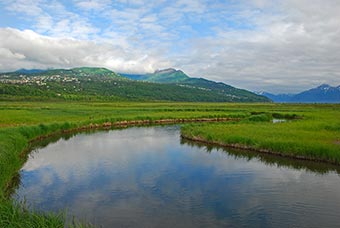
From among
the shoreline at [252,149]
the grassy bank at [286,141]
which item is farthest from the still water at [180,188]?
the grassy bank at [286,141]

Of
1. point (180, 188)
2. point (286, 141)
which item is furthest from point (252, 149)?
point (180, 188)

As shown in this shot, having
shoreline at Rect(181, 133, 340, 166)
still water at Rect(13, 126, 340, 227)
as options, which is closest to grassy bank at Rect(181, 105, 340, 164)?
shoreline at Rect(181, 133, 340, 166)

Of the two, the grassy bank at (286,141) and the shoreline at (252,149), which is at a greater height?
the grassy bank at (286,141)

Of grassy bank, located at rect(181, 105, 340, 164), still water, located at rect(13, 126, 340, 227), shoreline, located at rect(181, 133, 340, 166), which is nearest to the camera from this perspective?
still water, located at rect(13, 126, 340, 227)

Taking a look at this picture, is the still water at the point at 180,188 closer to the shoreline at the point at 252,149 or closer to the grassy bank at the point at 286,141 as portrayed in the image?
the shoreline at the point at 252,149

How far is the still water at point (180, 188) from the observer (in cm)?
1615

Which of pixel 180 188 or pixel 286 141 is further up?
pixel 286 141

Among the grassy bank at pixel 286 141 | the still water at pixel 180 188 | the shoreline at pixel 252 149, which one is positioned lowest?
the still water at pixel 180 188

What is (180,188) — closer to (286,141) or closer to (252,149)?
(252,149)

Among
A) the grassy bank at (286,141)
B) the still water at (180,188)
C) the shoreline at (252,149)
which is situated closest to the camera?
the still water at (180,188)

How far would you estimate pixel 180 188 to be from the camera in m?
20.9

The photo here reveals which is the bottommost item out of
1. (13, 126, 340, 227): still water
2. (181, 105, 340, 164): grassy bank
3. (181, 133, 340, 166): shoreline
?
(13, 126, 340, 227): still water

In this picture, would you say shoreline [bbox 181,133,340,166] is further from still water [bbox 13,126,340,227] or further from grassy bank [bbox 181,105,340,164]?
still water [bbox 13,126,340,227]

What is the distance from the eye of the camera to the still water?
16148 mm
